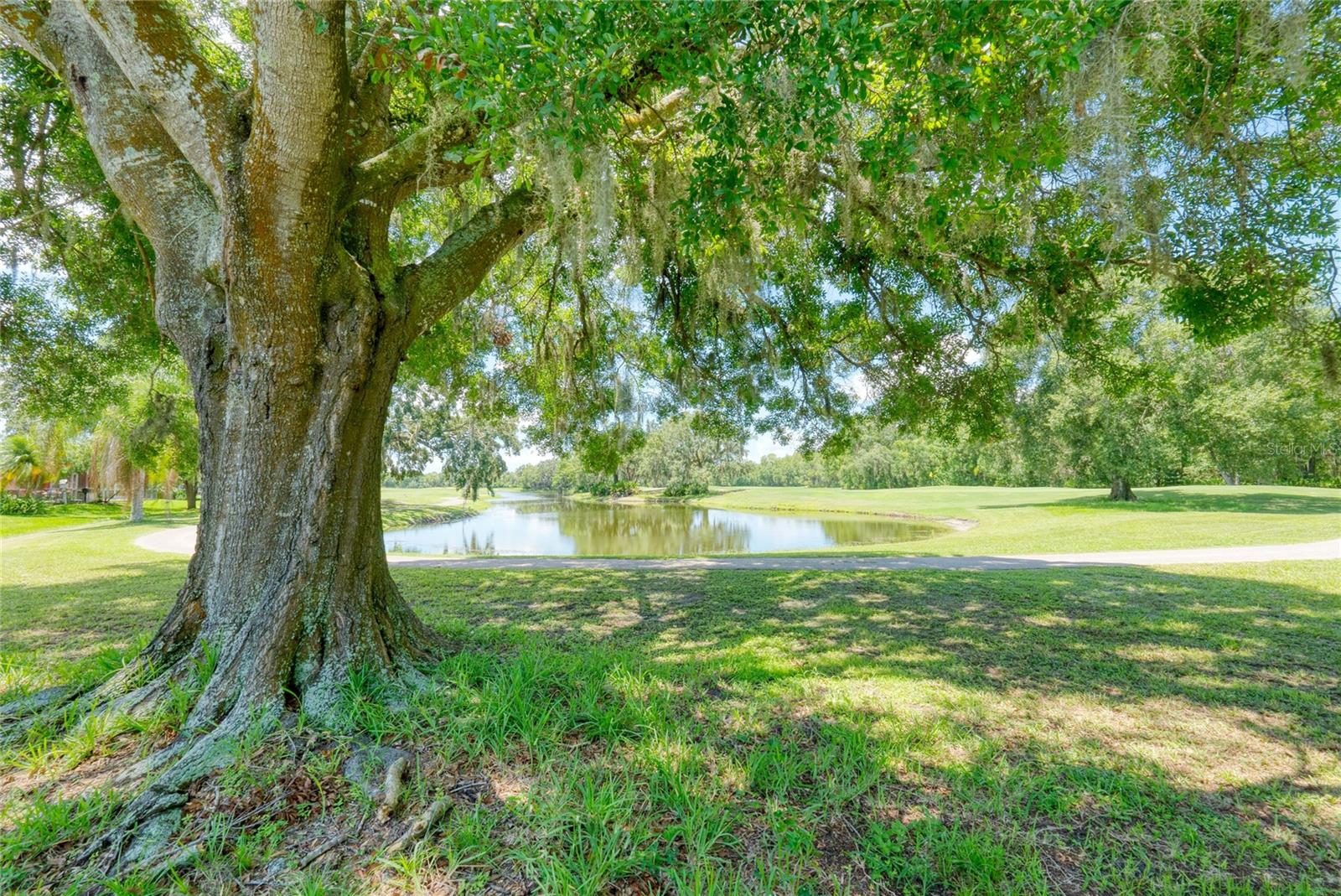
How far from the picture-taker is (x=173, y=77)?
2461 millimetres

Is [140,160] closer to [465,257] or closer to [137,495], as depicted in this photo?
[465,257]

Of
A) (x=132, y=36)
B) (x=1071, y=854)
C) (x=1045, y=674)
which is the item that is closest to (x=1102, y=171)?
(x=1045, y=674)

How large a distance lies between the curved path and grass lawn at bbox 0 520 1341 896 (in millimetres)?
3693

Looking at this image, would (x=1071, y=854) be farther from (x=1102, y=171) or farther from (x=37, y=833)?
(x=37, y=833)

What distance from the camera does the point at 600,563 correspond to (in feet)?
27.0

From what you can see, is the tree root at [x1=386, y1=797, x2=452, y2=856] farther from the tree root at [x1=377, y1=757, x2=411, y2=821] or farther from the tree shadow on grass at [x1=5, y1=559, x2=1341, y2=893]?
the tree shadow on grass at [x1=5, y1=559, x2=1341, y2=893]

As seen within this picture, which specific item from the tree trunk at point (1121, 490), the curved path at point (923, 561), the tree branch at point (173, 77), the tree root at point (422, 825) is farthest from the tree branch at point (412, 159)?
the tree trunk at point (1121, 490)

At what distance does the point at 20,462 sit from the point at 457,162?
127ft

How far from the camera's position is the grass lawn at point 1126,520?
32.2 ft

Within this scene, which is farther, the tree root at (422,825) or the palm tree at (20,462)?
the palm tree at (20,462)

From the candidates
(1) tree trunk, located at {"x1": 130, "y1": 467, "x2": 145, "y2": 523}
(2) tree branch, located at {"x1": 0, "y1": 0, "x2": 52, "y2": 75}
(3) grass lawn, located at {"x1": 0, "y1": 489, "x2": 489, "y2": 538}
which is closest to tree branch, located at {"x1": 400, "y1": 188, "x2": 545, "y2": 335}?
(2) tree branch, located at {"x1": 0, "y1": 0, "x2": 52, "y2": 75}

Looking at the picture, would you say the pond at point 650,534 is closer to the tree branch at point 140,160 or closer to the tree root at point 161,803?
the tree branch at point 140,160

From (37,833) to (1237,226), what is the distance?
6.64 metres

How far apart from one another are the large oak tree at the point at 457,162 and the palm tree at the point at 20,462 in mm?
34691
